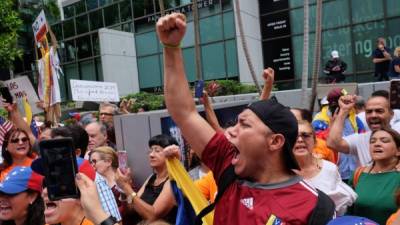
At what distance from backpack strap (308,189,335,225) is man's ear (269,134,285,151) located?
29 centimetres

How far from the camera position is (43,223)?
309 centimetres

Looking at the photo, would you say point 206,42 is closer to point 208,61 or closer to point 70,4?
point 208,61

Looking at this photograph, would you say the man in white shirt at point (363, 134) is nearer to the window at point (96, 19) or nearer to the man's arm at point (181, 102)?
the man's arm at point (181, 102)

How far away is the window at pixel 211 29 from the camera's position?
19.8 m

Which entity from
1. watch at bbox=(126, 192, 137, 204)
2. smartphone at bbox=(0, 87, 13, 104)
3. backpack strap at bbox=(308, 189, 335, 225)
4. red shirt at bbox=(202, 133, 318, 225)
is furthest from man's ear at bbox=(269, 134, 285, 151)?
smartphone at bbox=(0, 87, 13, 104)

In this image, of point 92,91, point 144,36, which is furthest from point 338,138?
point 144,36

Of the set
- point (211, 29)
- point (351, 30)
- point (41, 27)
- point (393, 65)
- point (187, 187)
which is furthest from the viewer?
point (211, 29)

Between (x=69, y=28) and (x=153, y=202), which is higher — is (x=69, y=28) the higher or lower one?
the higher one

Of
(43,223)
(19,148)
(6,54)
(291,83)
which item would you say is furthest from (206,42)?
(43,223)

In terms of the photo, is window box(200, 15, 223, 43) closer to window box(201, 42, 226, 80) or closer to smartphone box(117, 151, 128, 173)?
window box(201, 42, 226, 80)

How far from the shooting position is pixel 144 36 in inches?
882

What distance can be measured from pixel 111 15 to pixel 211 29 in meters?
6.46

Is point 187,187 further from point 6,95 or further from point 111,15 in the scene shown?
point 111,15

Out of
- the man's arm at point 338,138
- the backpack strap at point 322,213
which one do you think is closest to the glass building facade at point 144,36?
A: the man's arm at point 338,138
